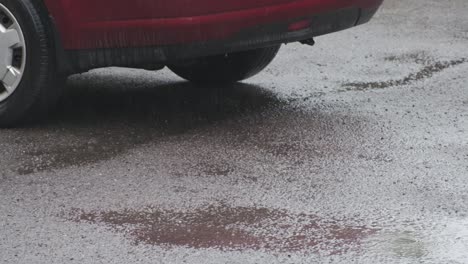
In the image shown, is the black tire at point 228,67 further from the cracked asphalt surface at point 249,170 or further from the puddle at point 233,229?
the puddle at point 233,229

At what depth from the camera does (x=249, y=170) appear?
4.96m

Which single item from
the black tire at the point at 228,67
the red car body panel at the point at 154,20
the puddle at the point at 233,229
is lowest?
the puddle at the point at 233,229

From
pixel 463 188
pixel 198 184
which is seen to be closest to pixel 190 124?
pixel 198 184

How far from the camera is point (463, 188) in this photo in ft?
15.4

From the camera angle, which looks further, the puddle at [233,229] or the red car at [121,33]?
the red car at [121,33]

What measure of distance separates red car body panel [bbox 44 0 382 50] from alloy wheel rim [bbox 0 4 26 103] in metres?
0.25

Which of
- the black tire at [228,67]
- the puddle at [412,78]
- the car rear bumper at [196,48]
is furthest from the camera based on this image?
the puddle at [412,78]

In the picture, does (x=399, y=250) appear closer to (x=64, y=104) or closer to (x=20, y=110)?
(x=20, y=110)

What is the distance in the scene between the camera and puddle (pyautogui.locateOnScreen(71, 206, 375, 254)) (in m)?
4.02

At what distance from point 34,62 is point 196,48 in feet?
2.90

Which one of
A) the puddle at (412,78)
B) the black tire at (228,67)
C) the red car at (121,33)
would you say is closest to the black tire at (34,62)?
the red car at (121,33)

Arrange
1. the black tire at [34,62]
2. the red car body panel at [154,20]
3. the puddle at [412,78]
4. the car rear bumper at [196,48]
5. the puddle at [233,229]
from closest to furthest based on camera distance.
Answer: the puddle at [233,229], the red car body panel at [154,20], the car rear bumper at [196,48], the black tire at [34,62], the puddle at [412,78]

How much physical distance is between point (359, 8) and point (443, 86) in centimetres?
121

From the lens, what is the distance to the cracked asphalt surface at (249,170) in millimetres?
4031
